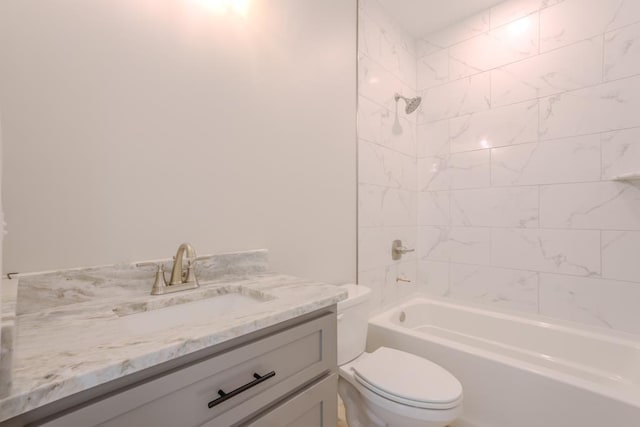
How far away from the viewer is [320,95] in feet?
5.48

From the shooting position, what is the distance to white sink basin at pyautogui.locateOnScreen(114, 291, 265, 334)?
2.84 ft

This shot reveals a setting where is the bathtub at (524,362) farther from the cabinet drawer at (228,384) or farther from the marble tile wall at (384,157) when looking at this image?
the cabinet drawer at (228,384)

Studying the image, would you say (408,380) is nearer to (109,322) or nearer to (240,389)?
(240,389)

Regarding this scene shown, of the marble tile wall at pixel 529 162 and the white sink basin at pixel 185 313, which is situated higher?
the marble tile wall at pixel 529 162

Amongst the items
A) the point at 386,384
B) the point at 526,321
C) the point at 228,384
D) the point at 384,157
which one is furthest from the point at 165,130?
the point at 526,321

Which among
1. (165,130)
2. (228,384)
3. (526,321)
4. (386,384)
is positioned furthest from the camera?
(526,321)

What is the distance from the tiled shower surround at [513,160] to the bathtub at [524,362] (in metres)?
0.13

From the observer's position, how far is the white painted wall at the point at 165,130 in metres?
0.84

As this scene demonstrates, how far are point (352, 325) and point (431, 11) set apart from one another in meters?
2.28

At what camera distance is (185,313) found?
97 centimetres

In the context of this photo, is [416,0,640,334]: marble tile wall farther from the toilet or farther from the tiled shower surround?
the toilet

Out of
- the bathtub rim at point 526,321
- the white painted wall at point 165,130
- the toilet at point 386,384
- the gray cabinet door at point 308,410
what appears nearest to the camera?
the gray cabinet door at point 308,410

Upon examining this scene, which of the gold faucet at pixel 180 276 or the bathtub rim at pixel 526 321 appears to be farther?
the bathtub rim at pixel 526 321

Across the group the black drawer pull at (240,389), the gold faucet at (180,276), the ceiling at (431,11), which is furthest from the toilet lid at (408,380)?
the ceiling at (431,11)
